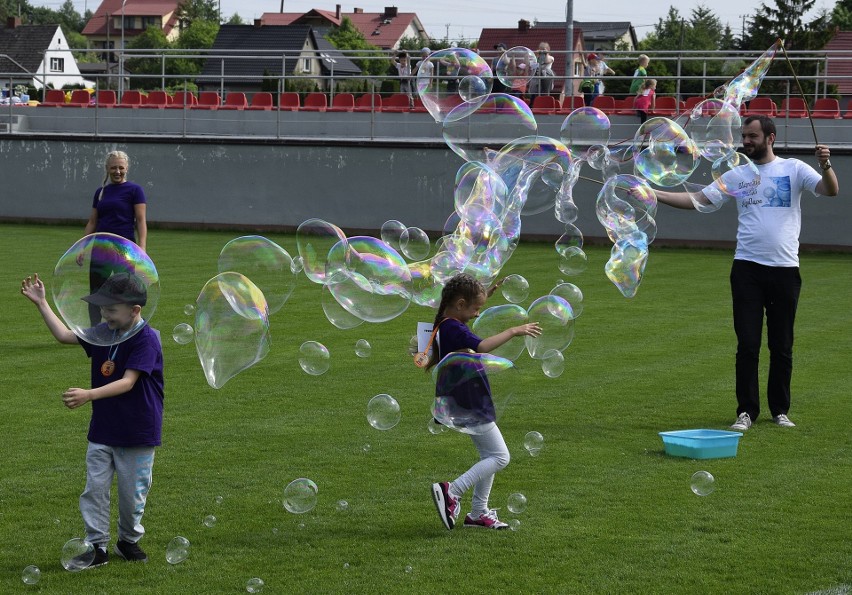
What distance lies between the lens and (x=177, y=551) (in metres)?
5.58

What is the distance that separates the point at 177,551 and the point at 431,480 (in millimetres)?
1911

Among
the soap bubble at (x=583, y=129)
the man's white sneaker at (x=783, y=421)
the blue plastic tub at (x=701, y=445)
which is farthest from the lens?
the soap bubble at (x=583, y=129)

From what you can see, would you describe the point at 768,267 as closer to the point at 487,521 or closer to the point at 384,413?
the point at 384,413

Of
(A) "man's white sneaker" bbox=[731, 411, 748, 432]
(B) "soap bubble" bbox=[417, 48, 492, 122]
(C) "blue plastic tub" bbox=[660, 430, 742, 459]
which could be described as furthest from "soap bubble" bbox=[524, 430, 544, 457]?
(B) "soap bubble" bbox=[417, 48, 492, 122]

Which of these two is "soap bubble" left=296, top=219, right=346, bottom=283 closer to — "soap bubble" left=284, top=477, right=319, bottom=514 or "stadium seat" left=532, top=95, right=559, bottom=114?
"soap bubble" left=284, top=477, right=319, bottom=514

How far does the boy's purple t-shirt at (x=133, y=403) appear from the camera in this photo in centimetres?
553

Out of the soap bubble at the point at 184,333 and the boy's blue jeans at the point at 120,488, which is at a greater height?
the boy's blue jeans at the point at 120,488

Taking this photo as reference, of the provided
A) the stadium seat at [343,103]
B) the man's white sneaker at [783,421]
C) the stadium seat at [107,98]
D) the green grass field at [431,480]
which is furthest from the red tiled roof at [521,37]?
the man's white sneaker at [783,421]

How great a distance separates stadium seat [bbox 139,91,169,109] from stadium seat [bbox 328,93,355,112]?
4.61 m

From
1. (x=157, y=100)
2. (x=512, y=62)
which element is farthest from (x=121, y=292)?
(x=157, y=100)

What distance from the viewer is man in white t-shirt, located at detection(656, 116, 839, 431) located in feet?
28.4

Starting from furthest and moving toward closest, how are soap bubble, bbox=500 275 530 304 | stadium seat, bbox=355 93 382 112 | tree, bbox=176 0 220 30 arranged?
1. tree, bbox=176 0 220 30
2. stadium seat, bbox=355 93 382 112
3. soap bubble, bbox=500 275 530 304

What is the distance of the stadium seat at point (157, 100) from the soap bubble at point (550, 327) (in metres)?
25.0

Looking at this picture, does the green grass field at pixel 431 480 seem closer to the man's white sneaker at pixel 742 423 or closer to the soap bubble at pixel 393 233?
the man's white sneaker at pixel 742 423
